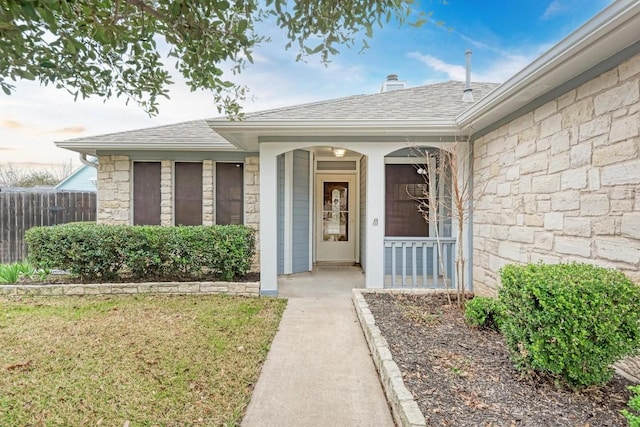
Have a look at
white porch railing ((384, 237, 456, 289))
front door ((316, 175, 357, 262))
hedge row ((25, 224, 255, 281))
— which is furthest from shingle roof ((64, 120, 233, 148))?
white porch railing ((384, 237, 456, 289))

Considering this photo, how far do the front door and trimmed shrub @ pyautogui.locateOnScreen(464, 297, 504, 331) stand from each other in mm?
4654

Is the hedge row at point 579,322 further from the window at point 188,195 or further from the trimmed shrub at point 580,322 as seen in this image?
the window at point 188,195

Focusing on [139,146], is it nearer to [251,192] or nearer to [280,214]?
[251,192]

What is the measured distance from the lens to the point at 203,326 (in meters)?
4.11

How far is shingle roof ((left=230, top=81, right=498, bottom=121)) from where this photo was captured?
17.6 feet

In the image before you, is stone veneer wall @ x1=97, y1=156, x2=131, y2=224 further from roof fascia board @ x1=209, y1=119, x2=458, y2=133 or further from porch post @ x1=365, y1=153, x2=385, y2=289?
porch post @ x1=365, y1=153, x2=385, y2=289

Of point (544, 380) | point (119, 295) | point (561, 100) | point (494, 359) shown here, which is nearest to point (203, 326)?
point (119, 295)

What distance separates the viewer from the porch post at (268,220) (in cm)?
555

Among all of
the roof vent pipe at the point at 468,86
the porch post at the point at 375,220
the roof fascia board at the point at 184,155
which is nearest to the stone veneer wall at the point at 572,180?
the porch post at the point at 375,220

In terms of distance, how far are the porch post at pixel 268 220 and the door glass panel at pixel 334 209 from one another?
3.03m

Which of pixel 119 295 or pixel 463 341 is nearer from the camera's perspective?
pixel 463 341

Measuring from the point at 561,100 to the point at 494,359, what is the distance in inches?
104

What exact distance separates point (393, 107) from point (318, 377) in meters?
4.93

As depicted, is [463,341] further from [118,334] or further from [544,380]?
[118,334]
